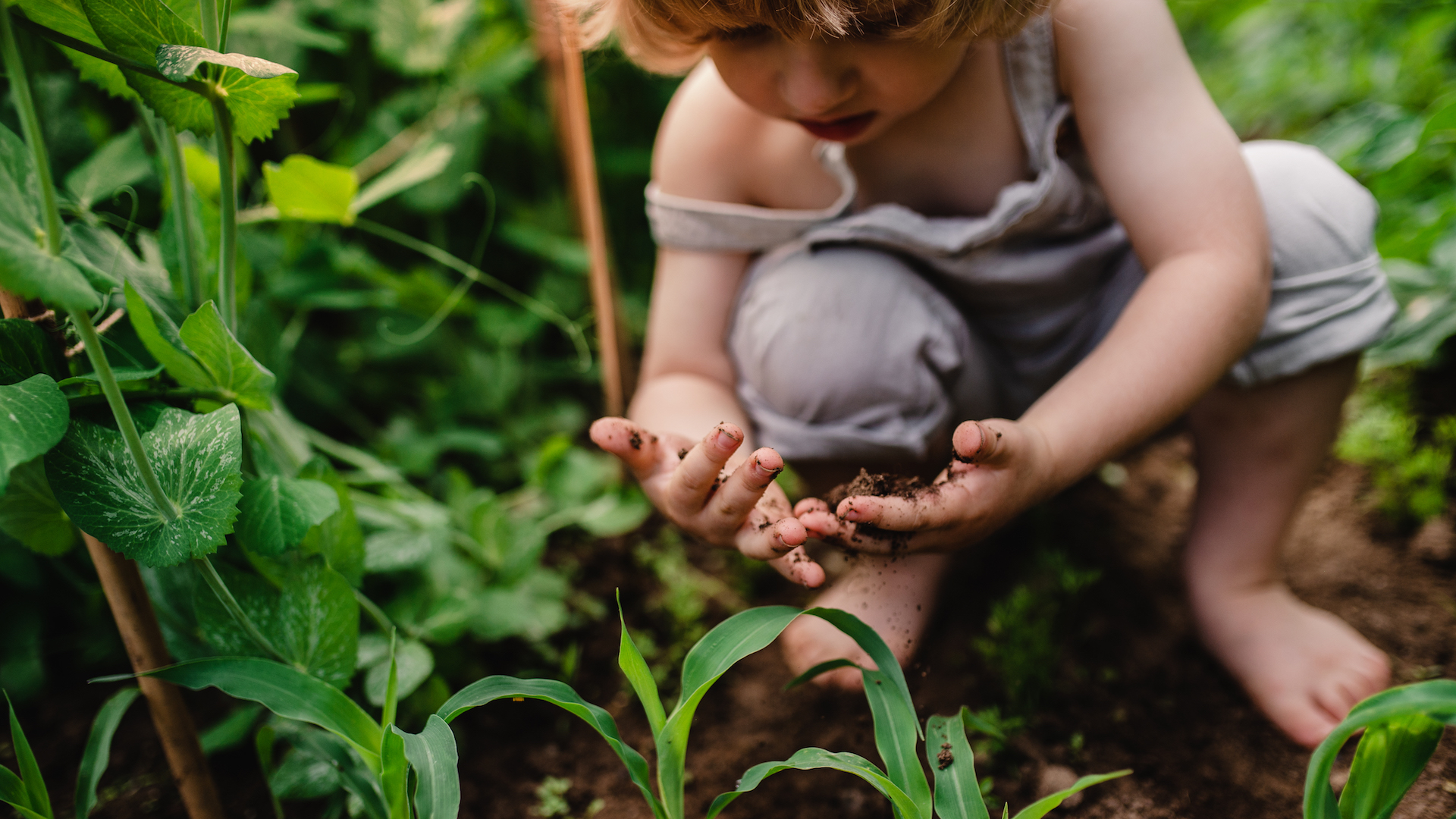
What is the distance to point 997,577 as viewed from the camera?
3.92 feet

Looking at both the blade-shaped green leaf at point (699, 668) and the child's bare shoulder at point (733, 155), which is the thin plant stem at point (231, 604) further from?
the child's bare shoulder at point (733, 155)

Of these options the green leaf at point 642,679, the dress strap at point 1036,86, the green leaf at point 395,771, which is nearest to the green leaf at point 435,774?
the green leaf at point 395,771

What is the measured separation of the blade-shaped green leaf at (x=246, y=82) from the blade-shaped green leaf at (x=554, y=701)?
50 cm

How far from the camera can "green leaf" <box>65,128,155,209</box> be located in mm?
939

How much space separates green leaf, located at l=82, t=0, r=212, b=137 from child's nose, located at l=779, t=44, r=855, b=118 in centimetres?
49

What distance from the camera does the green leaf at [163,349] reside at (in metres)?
0.67

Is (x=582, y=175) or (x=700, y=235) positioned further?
(x=582, y=175)

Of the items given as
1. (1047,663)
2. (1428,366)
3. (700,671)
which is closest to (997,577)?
(1047,663)

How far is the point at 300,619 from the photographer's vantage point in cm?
78

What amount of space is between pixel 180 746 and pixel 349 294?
707 millimetres

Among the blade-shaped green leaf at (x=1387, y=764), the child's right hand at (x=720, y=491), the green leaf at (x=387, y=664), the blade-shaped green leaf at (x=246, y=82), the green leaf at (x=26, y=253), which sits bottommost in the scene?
the green leaf at (x=387, y=664)

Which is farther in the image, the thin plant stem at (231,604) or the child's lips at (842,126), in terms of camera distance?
the child's lips at (842,126)

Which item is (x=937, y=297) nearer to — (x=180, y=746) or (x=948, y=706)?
(x=948, y=706)

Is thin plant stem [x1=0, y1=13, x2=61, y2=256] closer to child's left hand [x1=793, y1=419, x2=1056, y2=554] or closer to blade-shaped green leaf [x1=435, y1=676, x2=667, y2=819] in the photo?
blade-shaped green leaf [x1=435, y1=676, x2=667, y2=819]
